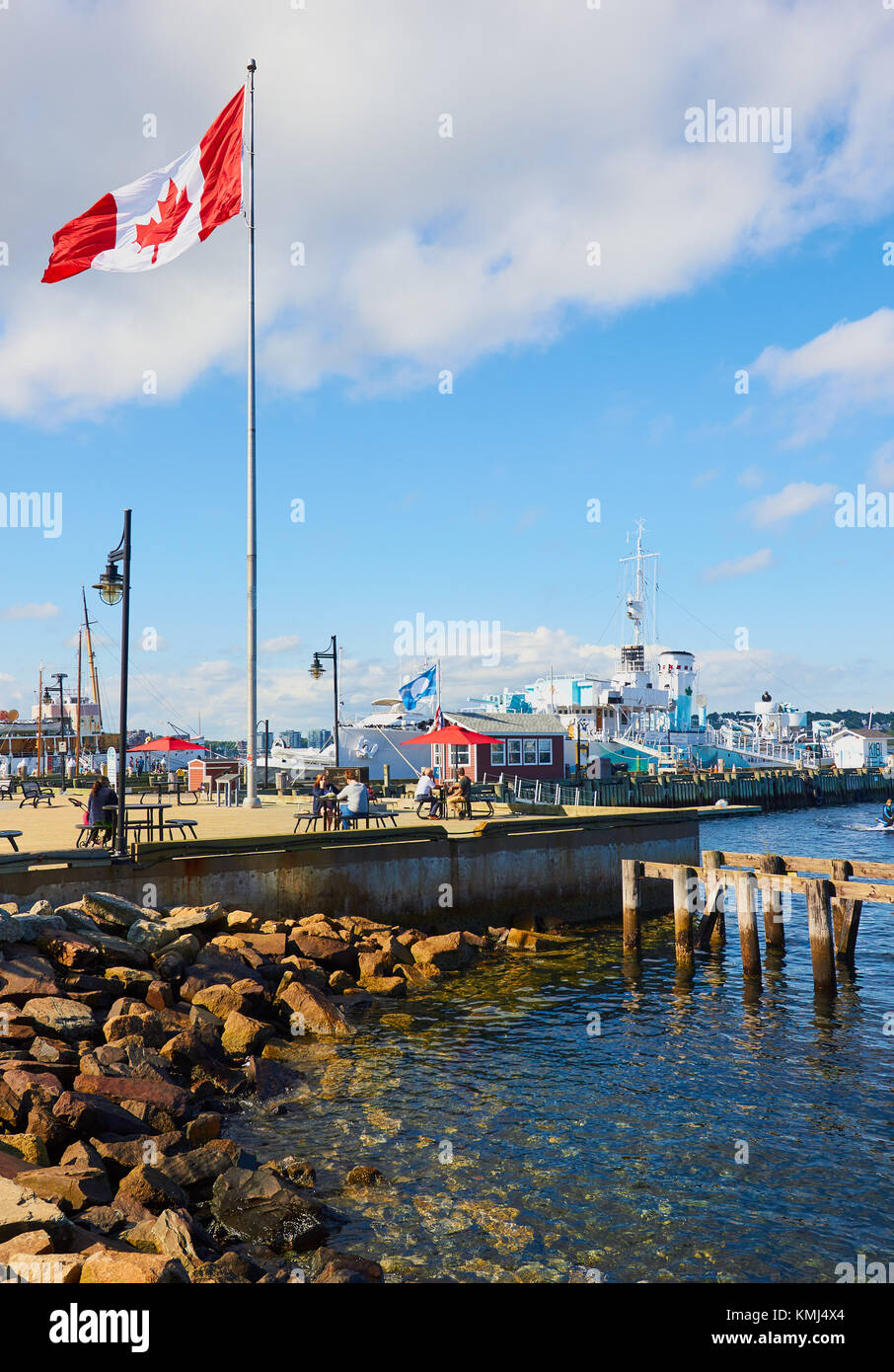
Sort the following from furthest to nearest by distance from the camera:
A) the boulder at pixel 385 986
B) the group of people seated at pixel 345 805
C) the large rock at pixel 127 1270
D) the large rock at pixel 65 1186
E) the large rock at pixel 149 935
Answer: the group of people seated at pixel 345 805, the boulder at pixel 385 986, the large rock at pixel 149 935, the large rock at pixel 65 1186, the large rock at pixel 127 1270

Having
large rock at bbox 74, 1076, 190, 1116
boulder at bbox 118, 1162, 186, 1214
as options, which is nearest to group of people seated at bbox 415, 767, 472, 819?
large rock at bbox 74, 1076, 190, 1116

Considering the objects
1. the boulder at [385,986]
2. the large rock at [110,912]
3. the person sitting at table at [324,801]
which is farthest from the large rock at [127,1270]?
the person sitting at table at [324,801]

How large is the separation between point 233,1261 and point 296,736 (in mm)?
150120

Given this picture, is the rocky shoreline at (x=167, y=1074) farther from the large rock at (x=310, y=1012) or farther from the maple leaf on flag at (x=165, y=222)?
the maple leaf on flag at (x=165, y=222)

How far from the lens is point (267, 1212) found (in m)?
7.96

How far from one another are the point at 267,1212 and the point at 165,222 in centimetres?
2376

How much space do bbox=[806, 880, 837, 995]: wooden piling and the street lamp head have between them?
14.0 m

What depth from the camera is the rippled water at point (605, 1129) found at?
8.16m

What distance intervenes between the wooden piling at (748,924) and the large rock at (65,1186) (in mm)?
13462

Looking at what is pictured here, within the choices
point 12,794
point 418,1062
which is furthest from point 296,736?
point 418,1062

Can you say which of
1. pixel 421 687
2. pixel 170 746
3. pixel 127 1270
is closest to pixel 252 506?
pixel 170 746

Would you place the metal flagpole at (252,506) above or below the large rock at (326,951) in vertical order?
above

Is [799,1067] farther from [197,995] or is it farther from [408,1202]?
[197,995]

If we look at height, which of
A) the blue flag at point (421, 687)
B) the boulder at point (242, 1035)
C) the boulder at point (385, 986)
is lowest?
the boulder at point (385, 986)
